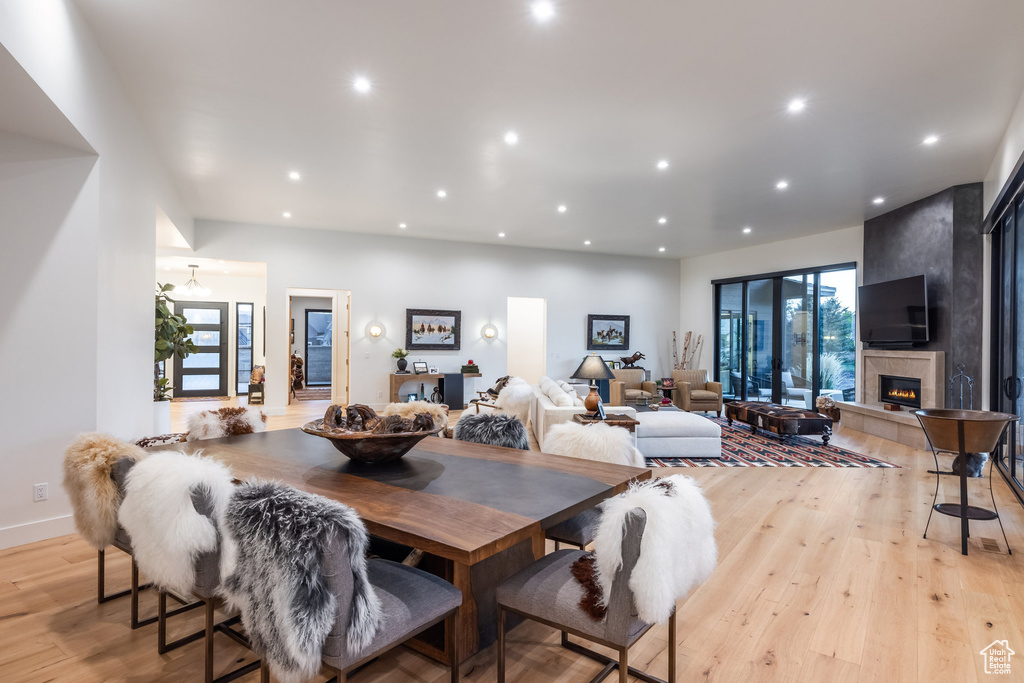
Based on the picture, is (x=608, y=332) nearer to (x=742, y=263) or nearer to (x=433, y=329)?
(x=742, y=263)

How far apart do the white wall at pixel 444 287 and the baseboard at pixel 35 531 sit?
16.2ft

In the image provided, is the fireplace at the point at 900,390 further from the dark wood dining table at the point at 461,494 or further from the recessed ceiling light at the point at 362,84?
the recessed ceiling light at the point at 362,84

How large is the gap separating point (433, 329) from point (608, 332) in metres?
3.72

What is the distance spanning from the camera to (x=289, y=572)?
120 cm

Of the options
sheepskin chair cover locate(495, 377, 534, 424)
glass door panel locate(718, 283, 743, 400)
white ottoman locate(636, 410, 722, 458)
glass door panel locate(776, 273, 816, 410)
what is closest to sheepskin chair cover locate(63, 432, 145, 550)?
sheepskin chair cover locate(495, 377, 534, 424)

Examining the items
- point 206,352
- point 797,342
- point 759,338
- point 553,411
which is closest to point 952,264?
point 797,342

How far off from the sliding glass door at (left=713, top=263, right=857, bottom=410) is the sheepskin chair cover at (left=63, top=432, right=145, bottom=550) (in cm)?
910

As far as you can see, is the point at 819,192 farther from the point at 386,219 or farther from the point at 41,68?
the point at 41,68

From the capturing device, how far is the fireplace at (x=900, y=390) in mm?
6418

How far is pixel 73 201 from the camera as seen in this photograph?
10.4 ft

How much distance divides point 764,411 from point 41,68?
294 inches

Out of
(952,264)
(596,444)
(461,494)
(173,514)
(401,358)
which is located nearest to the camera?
(173,514)

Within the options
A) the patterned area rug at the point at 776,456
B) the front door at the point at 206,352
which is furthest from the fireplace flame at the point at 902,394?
the front door at the point at 206,352

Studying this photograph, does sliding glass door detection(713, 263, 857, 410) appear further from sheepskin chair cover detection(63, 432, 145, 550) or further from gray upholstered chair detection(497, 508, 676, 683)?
sheepskin chair cover detection(63, 432, 145, 550)
